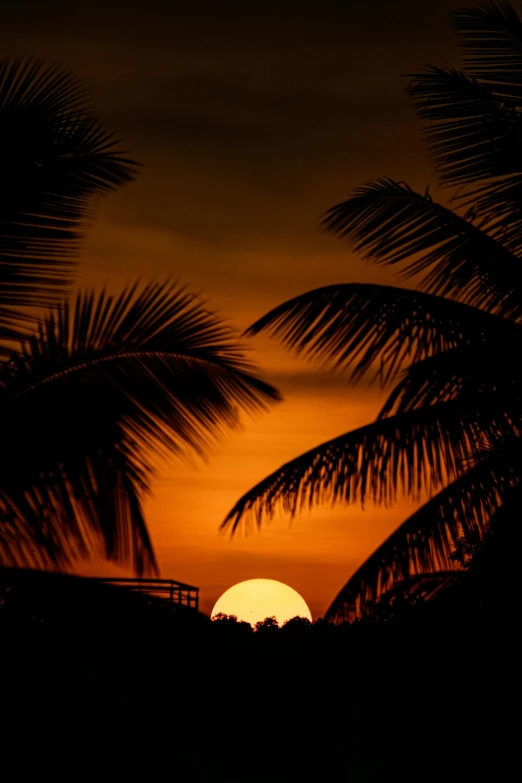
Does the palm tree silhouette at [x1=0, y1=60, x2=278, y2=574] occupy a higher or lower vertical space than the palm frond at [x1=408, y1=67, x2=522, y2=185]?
lower

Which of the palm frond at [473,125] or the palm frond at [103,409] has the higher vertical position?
the palm frond at [473,125]

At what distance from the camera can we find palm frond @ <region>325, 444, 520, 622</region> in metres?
7.85

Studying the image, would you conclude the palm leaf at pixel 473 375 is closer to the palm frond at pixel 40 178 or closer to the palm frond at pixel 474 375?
the palm frond at pixel 474 375

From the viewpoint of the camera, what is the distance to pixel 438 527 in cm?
827

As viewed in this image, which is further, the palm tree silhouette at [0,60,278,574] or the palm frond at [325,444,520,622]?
the palm frond at [325,444,520,622]

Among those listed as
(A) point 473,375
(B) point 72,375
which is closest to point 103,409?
(B) point 72,375

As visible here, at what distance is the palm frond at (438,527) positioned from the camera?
7.85 metres

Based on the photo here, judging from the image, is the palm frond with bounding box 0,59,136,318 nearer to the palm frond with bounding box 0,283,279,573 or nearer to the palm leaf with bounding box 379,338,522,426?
the palm frond with bounding box 0,283,279,573

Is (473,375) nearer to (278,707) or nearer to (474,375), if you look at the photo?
(474,375)

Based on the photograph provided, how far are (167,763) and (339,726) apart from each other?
2.66 meters

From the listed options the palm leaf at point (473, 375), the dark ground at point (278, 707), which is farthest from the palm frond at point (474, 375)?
the dark ground at point (278, 707)

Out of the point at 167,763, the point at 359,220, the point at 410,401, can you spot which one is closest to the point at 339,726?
the point at 167,763

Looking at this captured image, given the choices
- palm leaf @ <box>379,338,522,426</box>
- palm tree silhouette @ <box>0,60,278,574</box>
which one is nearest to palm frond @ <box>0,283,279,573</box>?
palm tree silhouette @ <box>0,60,278,574</box>

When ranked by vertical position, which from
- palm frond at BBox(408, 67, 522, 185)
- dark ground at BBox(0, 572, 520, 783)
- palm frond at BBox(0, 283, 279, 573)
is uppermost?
palm frond at BBox(408, 67, 522, 185)
